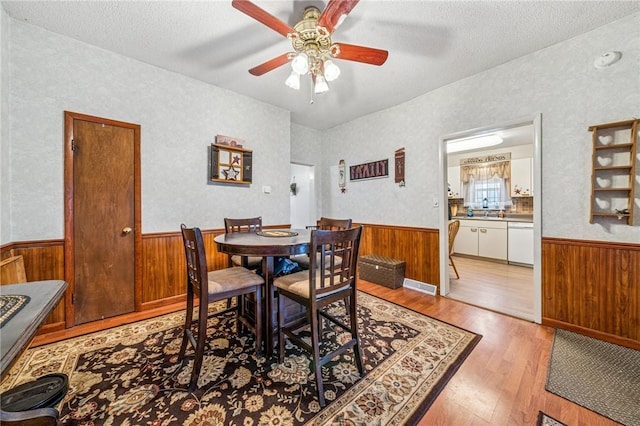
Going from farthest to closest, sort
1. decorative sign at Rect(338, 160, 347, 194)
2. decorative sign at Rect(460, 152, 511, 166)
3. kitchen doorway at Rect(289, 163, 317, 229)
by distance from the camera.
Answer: decorative sign at Rect(460, 152, 511, 166) < kitchen doorway at Rect(289, 163, 317, 229) < decorative sign at Rect(338, 160, 347, 194)

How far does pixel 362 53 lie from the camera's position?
1789mm

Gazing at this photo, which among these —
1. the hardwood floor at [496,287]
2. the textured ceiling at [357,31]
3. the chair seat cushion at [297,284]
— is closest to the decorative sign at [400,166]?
the textured ceiling at [357,31]

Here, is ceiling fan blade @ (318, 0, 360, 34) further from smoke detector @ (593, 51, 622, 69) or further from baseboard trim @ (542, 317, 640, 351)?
baseboard trim @ (542, 317, 640, 351)

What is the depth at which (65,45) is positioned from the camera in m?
2.21

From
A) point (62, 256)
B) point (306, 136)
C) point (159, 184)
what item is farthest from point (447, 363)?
point (306, 136)

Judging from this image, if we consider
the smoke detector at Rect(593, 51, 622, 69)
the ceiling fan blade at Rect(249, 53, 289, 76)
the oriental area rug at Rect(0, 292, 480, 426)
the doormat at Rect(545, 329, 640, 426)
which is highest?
the smoke detector at Rect(593, 51, 622, 69)

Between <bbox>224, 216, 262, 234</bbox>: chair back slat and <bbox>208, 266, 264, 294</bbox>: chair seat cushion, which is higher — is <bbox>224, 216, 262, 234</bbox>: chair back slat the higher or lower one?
the higher one

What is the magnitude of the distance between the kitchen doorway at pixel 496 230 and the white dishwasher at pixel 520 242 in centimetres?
8

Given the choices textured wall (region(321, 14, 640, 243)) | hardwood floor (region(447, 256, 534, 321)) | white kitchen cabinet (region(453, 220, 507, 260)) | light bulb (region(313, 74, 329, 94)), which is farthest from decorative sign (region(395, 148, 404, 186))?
white kitchen cabinet (region(453, 220, 507, 260))

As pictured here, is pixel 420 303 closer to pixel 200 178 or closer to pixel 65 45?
pixel 200 178

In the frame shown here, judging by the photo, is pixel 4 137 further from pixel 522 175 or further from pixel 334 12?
pixel 522 175

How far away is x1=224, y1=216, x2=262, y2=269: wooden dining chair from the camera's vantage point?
7.47ft

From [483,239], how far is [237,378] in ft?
17.2

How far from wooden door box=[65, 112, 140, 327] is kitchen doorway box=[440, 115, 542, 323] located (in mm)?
3664
